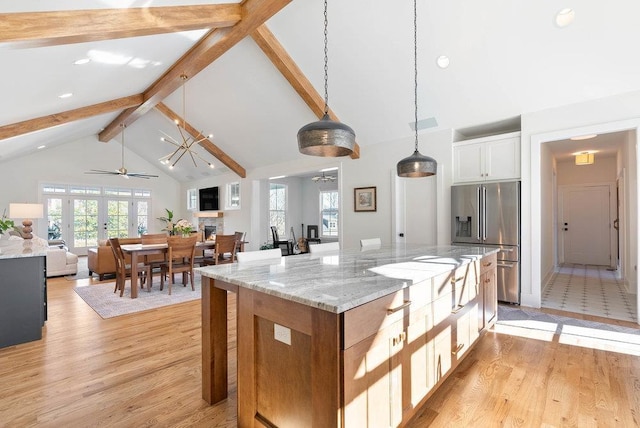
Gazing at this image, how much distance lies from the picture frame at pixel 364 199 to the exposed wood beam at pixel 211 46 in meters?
3.19

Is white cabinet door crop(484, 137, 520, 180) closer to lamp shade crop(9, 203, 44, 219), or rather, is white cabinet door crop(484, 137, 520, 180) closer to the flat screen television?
lamp shade crop(9, 203, 44, 219)

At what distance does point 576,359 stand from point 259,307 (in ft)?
9.03

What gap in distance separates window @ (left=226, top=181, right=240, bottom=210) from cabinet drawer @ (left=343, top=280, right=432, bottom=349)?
26.0ft

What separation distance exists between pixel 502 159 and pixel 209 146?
6.61 m

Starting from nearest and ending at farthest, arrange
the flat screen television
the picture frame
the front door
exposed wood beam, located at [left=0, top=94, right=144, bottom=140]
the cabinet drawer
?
the cabinet drawer < exposed wood beam, located at [left=0, top=94, right=144, bottom=140] < the picture frame < the front door < the flat screen television

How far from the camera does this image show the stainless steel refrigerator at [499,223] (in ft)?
13.5

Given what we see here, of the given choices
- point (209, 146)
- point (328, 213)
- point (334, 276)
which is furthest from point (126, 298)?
point (328, 213)

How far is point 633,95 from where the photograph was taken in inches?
135

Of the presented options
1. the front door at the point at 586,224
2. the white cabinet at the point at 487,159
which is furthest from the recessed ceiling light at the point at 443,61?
the front door at the point at 586,224

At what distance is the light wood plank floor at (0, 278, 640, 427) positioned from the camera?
187cm

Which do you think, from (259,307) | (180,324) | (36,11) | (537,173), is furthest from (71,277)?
(537,173)

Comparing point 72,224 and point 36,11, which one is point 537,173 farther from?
point 72,224

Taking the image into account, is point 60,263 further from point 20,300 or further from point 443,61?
point 443,61

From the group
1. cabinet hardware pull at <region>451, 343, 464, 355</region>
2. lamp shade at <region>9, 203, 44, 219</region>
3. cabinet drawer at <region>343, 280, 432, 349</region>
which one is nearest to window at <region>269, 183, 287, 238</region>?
lamp shade at <region>9, 203, 44, 219</region>
